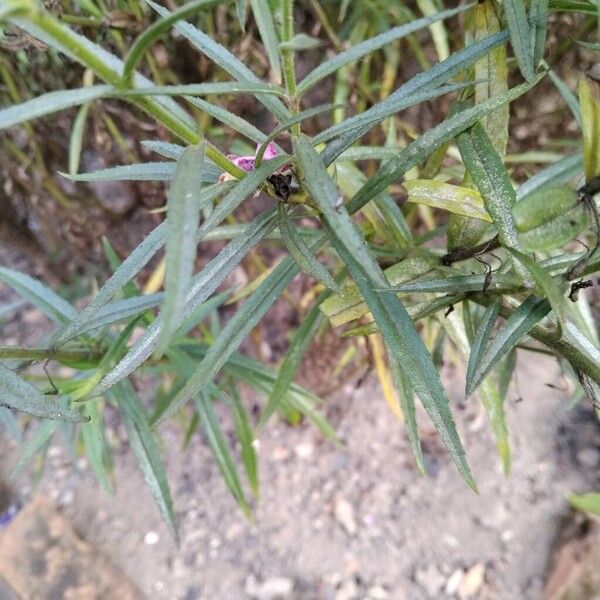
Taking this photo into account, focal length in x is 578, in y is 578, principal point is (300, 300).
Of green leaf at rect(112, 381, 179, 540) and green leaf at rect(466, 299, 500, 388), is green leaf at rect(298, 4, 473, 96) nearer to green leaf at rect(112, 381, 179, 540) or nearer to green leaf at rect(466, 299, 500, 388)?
green leaf at rect(466, 299, 500, 388)

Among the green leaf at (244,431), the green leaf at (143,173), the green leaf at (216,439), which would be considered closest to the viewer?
the green leaf at (143,173)

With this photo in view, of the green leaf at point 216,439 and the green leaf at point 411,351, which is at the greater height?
the green leaf at point 411,351

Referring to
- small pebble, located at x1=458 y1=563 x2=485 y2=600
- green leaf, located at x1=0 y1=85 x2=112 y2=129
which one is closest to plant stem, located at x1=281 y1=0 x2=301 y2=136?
green leaf, located at x1=0 y1=85 x2=112 y2=129

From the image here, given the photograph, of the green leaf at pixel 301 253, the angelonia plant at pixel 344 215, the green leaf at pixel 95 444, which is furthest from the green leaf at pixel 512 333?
the green leaf at pixel 95 444

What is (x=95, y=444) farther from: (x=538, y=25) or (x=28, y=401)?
(x=538, y=25)

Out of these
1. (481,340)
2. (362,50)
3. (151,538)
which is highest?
(362,50)

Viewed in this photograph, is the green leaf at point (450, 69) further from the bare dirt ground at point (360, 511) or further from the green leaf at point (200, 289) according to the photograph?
the bare dirt ground at point (360, 511)

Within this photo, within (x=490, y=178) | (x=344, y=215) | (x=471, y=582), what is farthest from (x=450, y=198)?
(x=471, y=582)
